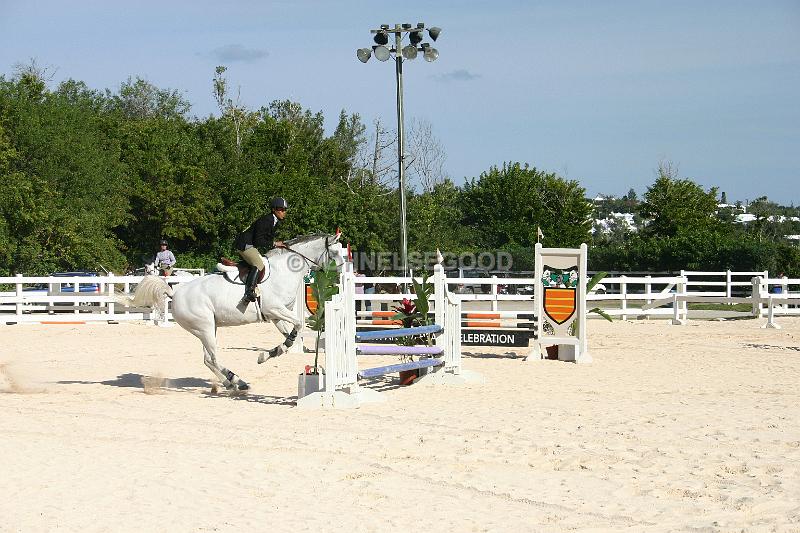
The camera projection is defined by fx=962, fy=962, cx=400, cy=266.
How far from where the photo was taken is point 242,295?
11.4 metres

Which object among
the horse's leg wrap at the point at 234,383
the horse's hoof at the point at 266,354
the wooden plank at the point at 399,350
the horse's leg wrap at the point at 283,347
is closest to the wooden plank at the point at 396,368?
the wooden plank at the point at 399,350

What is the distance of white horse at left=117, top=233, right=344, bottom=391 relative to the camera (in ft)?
36.9

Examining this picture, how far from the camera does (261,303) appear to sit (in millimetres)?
11250

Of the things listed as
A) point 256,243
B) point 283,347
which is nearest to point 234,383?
point 283,347

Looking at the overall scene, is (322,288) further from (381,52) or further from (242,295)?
(381,52)

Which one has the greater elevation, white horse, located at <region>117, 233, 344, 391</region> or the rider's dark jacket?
the rider's dark jacket

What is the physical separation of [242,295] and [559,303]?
5909 mm

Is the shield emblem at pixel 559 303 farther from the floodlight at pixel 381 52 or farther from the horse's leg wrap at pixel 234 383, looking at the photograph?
the floodlight at pixel 381 52

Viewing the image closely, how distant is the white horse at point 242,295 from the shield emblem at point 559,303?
4.97m

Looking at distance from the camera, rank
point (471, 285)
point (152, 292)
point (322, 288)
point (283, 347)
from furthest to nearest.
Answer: point (471, 285), point (152, 292), point (283, 347), point (322, 288)

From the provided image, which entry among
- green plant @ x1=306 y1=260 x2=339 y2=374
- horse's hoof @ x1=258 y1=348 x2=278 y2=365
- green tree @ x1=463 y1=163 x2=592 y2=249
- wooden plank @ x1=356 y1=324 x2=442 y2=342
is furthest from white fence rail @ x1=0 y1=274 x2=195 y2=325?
green tree @ x1=463 y1=163 x2=592 y2=249

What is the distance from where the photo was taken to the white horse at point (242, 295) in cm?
1126

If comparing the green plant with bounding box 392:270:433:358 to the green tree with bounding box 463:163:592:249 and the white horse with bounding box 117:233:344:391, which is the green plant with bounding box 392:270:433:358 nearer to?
the white horse with bounding box 117:233:344:391

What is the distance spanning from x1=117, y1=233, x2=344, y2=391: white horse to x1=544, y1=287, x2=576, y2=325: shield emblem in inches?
196
